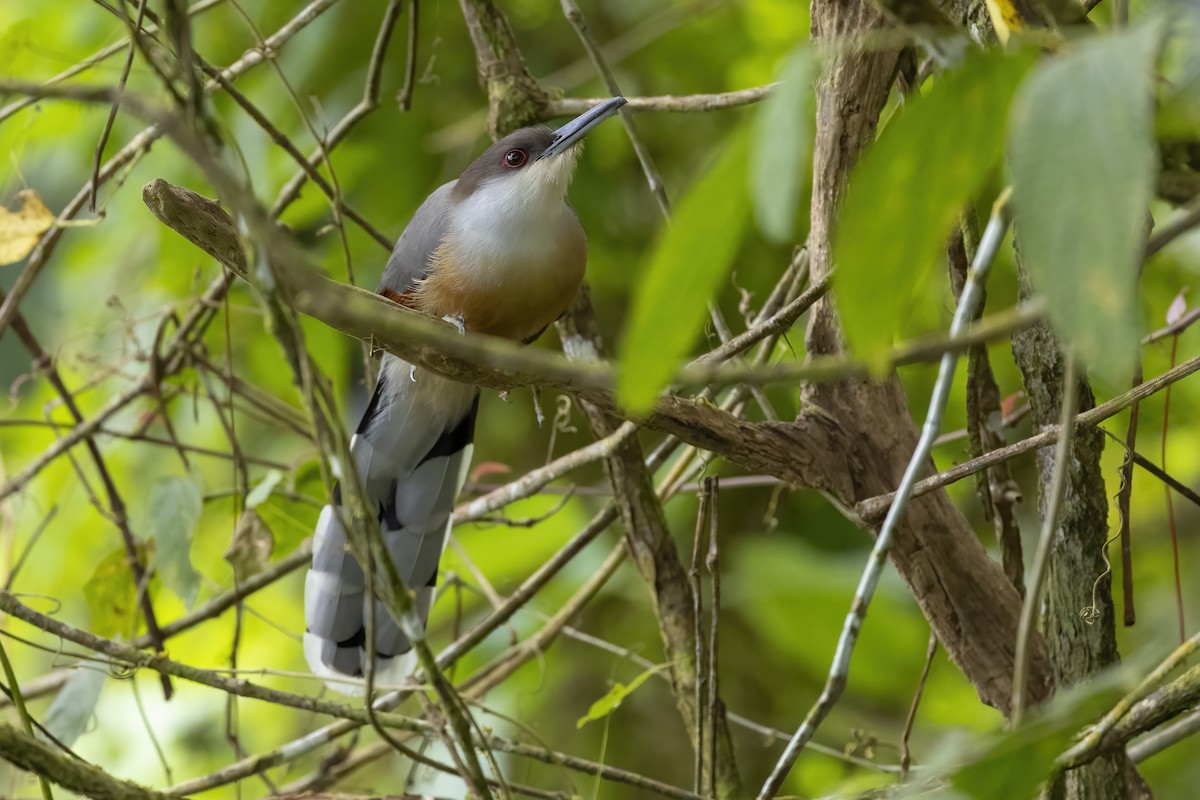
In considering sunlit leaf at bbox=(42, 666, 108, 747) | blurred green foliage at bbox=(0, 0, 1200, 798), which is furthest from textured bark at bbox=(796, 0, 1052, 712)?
sunlit leaf at bbox=(42, 666, 108, 747)

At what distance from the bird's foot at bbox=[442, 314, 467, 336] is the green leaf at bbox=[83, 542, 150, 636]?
1068 mm

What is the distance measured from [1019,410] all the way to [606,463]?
3.03 ft

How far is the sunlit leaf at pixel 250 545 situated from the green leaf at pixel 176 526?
194 mm

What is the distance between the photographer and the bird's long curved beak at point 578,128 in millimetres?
2762

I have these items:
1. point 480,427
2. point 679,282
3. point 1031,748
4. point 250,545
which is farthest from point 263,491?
point 679,282

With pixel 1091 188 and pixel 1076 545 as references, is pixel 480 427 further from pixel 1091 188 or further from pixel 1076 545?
pixel 1091 188

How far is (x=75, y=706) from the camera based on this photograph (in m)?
2.46

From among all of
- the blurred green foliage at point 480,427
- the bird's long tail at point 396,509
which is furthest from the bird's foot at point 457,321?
the blurred green foliage at point 480,427

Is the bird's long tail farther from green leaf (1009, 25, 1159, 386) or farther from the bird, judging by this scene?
green leaf (1009, 25, 1159, 386)

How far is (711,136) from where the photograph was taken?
398cm

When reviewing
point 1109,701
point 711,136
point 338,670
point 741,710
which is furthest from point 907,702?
point 1109,701

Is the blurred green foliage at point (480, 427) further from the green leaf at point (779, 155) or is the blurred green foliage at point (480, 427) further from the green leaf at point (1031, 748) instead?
the green leaf at point (779, 155)

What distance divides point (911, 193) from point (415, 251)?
84.9 inches

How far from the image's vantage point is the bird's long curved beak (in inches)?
109
